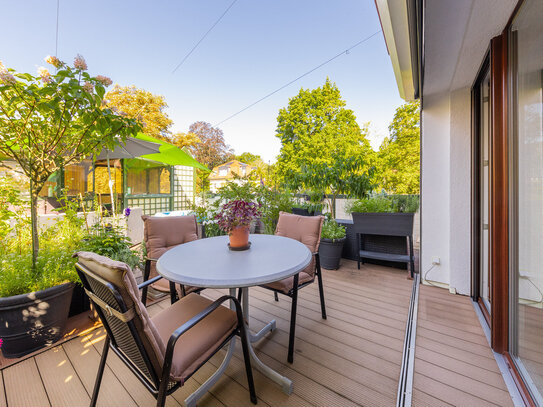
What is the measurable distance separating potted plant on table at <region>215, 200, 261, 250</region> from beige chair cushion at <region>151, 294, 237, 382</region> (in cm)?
45

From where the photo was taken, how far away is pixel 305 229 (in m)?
2.23

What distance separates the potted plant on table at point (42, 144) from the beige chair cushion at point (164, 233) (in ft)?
2.06

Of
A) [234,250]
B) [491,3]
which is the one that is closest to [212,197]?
[234,250]

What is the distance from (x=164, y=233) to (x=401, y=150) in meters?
8.66

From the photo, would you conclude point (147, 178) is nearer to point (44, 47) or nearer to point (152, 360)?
point (44, 47)

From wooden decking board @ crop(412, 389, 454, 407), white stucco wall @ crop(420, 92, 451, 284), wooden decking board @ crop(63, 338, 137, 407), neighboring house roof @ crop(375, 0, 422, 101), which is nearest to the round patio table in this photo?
wooden decking board @ crop(63, 338, 137, 407)

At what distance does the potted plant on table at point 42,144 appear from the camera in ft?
5.24

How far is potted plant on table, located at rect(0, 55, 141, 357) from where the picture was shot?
1.60m

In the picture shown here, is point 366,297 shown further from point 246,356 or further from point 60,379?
point 60,379

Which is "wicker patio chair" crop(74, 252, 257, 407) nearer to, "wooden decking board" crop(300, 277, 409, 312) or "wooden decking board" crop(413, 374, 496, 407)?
"wooden decking board" crop(413, 374, 496, 407)

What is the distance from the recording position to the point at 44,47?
A: 162 inches

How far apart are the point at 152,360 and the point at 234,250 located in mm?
850

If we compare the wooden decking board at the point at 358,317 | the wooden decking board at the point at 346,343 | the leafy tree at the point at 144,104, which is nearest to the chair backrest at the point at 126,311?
the wooden decking board at the point at 346,343

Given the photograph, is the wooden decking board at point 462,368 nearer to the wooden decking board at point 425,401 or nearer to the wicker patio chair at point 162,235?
the wooden decking board at point 425,401
